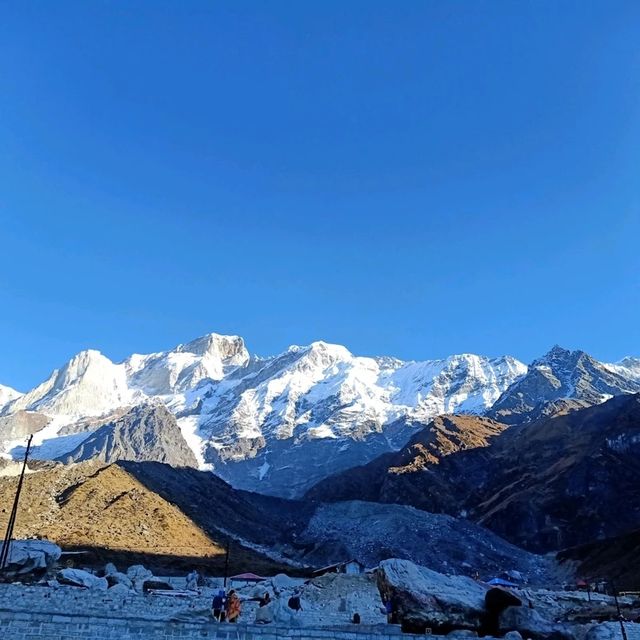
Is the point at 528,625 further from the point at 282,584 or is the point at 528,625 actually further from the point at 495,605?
the point at 282,584

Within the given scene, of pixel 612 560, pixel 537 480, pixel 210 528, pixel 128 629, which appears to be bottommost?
pixel 128 629

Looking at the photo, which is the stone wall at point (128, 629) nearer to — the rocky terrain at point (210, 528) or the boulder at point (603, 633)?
the boulder at point (603, 633)

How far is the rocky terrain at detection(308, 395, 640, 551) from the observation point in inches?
4786

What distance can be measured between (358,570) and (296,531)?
69780 millimetres

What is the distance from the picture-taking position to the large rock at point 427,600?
33000mm

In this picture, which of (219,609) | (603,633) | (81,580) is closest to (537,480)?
(603,633)

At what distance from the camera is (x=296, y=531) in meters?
124

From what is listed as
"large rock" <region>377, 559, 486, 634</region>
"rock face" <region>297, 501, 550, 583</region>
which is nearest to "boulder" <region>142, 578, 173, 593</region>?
"large rock" <region>377, 559, 486, 634</region>

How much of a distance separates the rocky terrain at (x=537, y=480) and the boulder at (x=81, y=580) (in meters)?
98.5

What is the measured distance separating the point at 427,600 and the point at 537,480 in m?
116

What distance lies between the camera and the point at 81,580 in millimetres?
38125

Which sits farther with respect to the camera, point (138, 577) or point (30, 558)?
point (138, 577)

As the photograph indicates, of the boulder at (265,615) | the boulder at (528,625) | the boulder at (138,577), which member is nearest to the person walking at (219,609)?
the boulder at (265,615)

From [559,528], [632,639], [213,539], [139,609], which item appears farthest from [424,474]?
[139,609]
